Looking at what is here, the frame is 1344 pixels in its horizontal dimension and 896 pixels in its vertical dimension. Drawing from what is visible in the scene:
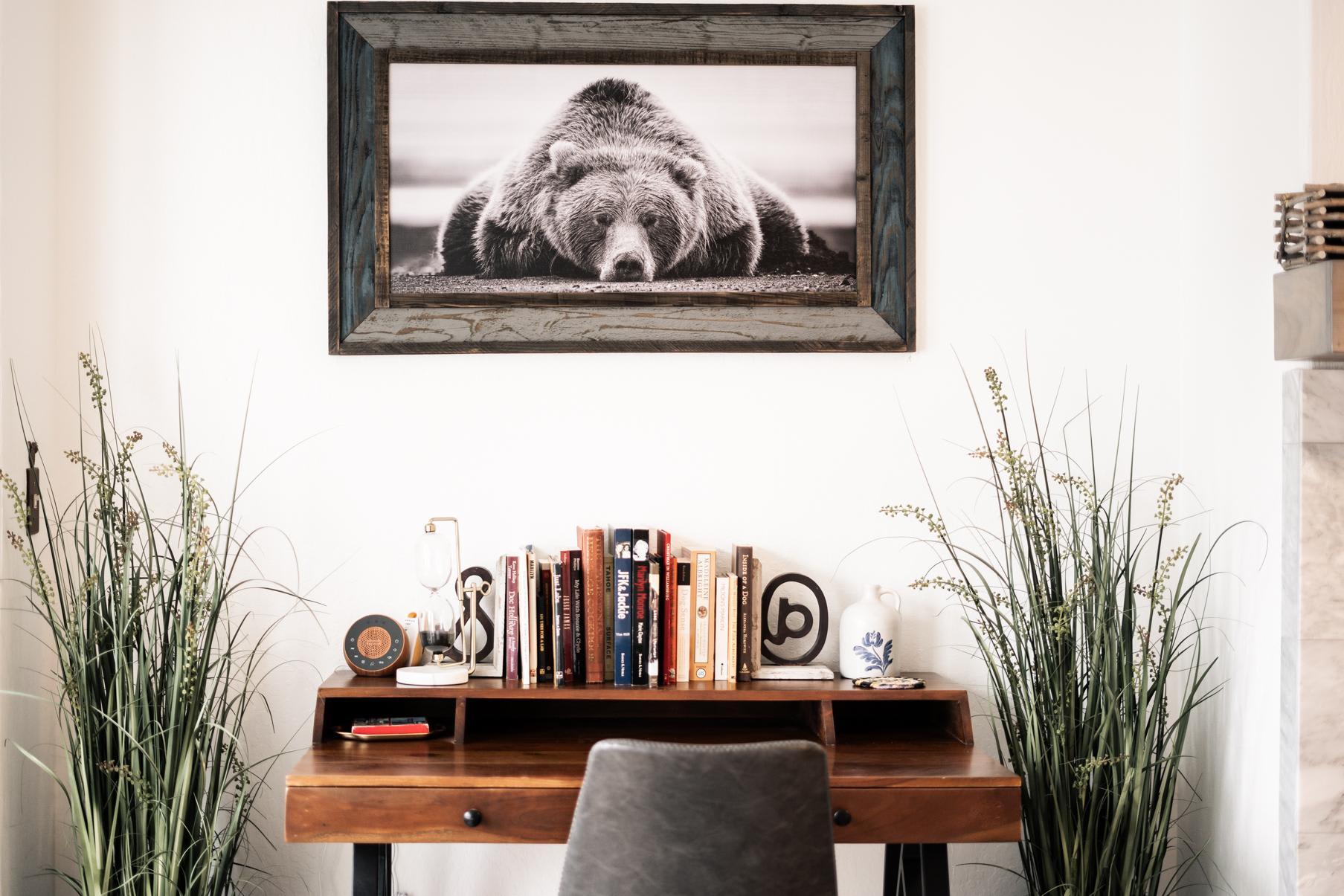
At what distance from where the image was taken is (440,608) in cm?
204

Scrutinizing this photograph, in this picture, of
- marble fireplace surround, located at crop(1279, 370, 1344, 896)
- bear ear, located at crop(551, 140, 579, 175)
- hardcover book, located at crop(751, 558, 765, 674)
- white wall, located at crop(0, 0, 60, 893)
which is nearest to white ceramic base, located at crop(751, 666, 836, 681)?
hardcover book, located at crop(751, 558, 765, 674)

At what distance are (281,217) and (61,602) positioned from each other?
892 mm

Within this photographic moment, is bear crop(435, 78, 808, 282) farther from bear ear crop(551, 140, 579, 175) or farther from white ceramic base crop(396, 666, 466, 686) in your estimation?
white ceramic base crop(396, 666, 466, 686)

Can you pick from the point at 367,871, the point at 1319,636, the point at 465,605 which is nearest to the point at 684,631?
the point at 465,605

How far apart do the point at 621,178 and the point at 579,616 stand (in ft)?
3.07

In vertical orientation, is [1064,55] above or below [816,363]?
above

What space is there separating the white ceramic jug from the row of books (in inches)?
8.2

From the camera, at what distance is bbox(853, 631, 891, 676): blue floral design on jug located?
204 cm

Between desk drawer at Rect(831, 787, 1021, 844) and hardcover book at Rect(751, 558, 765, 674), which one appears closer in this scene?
desk drawer at Rect(831, 787, 1021, 844)

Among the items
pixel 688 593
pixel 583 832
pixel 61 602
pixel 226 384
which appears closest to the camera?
pixel 583 832

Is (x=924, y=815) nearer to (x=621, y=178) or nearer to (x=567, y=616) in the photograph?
(x=567, y=616)

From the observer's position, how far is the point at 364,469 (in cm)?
219

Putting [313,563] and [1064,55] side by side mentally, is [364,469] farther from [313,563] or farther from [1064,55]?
[1064,55]

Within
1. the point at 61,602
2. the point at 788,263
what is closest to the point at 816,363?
the point at 788,263
